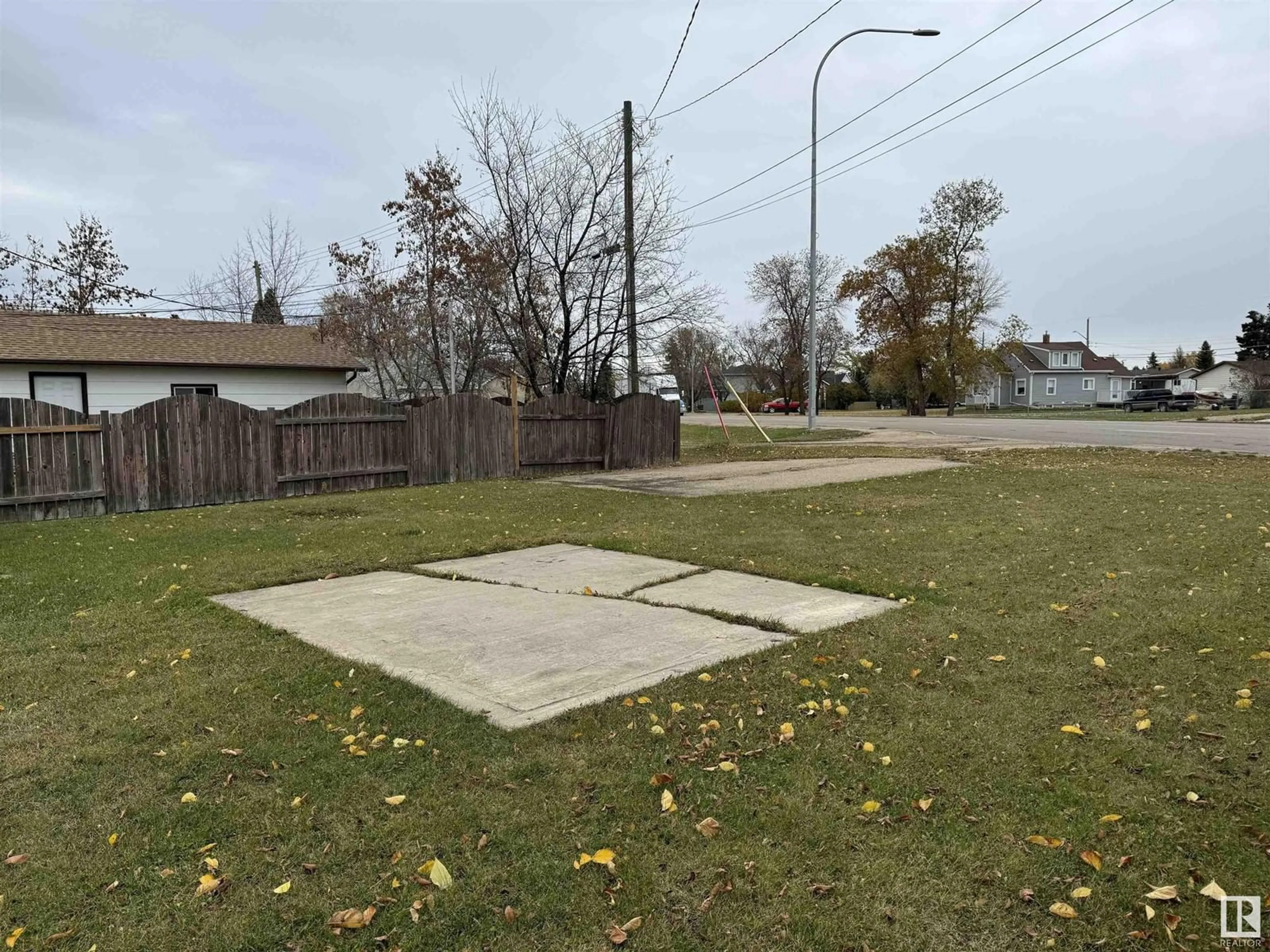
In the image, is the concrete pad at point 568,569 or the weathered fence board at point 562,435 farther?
the weathered fence board at point 562,435

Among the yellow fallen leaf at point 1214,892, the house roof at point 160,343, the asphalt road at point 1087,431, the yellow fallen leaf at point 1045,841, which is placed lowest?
the yellow fallen leaf at point 1214,892

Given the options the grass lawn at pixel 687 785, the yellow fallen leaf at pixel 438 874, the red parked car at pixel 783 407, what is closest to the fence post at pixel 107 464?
the grass lawn at pixel 687 785

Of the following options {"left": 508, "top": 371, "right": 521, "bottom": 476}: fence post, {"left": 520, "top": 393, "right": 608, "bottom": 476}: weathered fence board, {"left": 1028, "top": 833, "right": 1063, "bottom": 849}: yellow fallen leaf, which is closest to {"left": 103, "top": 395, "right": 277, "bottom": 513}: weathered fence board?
{"left": 508, "top": 371, "right": 521, "bottom": 476}: fence post

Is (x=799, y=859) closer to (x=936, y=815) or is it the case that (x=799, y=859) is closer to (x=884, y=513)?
(x=936, y=815)

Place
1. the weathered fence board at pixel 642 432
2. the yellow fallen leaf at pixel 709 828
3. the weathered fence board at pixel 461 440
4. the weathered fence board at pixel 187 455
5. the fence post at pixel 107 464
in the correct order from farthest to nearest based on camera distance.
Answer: the weathered fence board at pixel 642 432
the weathered fence board at pixel 461 440
the weathered fence board at pixel 187 455
the fence post at pixel 107 464
the yellow fallen leaf at pixel 709 828

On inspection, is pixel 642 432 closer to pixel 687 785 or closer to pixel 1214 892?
pixel 687 785

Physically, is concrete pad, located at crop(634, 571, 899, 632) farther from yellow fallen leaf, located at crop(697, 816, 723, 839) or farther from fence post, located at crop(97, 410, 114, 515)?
fence post, located at crop(97, 410, 114, 515)

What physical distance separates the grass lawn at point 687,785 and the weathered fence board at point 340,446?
6.96 meters

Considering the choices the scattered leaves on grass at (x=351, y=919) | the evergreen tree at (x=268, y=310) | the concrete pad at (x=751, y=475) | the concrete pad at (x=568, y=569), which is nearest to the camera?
the scattered leaves on grass at (x=351, y=919)

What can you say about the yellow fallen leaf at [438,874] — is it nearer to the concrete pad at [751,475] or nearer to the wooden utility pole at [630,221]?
the concrete pad at [751,475]

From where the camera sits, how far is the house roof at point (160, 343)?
1831 centimetres

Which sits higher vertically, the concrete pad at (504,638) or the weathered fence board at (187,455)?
the weathered fence board at (187,455)

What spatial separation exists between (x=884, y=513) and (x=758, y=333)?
71722 mm

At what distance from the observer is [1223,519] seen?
797 cm
